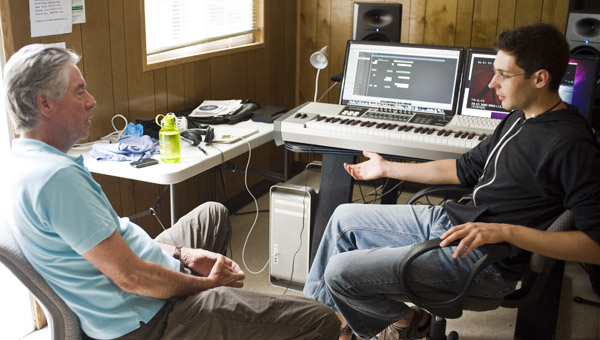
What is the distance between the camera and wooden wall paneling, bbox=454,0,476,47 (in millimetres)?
3875

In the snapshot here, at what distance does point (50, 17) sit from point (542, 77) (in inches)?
69.8

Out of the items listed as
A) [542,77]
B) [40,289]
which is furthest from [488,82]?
[40,289]

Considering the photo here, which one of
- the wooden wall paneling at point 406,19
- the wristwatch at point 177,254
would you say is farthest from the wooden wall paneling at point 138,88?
the wooden wall paneling at point 406,19

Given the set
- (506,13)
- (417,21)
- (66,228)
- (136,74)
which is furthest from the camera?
(417,21)

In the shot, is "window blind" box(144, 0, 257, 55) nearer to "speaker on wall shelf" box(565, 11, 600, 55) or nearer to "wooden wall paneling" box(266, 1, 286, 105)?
"wooden wall paneling" box(266, 1, 286, 105)

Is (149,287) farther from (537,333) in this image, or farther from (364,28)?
(364,28)

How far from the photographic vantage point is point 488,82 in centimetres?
276

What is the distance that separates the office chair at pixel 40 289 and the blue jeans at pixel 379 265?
827 millimetres

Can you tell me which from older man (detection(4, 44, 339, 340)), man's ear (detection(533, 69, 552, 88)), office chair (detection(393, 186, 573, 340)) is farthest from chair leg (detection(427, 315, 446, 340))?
man's ear (detection(533, 69, 552, 88))

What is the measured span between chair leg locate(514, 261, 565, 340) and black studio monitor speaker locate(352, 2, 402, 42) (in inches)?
61.2

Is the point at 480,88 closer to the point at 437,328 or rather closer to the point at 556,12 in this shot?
the point at 437,328

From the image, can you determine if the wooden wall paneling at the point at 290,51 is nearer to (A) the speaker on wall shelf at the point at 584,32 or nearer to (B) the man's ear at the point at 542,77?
(A) the speaker on wall shelf at the point at 584,32

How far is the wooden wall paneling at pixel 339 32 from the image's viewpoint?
4.18 metres

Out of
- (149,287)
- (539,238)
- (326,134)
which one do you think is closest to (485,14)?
(326,134)
